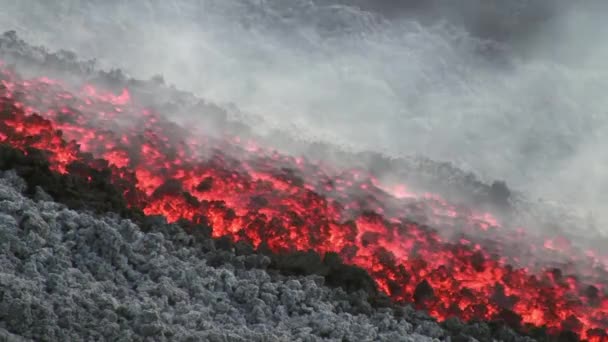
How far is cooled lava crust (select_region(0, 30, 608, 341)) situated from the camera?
8.37 metres

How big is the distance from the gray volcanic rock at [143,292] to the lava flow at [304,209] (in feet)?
6.10

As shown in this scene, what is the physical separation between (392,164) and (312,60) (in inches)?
312

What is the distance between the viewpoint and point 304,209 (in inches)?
412

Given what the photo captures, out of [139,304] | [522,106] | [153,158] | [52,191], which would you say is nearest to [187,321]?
[139,304]

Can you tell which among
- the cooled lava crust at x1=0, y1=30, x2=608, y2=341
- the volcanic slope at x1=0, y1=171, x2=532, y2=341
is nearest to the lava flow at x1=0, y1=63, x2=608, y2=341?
the cooled lava crust at x1=0, y1=30, x2=608, y2=341

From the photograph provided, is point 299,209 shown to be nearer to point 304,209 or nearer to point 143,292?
point 304,209

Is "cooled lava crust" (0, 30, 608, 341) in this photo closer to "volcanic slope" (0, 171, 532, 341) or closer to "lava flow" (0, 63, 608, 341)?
"lava flow" (0, 63, 608, 341)

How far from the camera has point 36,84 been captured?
12.5 metres

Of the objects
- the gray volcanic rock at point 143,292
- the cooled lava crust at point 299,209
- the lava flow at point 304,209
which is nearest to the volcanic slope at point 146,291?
the gray volcanic rock at point 143,292

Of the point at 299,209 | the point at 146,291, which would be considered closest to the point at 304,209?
the point at 299,209

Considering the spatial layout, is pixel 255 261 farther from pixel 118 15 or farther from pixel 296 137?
pixel 118 15

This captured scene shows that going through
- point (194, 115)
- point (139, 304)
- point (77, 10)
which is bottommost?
point (139, 304)

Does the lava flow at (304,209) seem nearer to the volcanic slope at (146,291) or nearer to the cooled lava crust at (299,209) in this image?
the cooled lava crust at (299,209)

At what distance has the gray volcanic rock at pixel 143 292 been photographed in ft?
15.3
